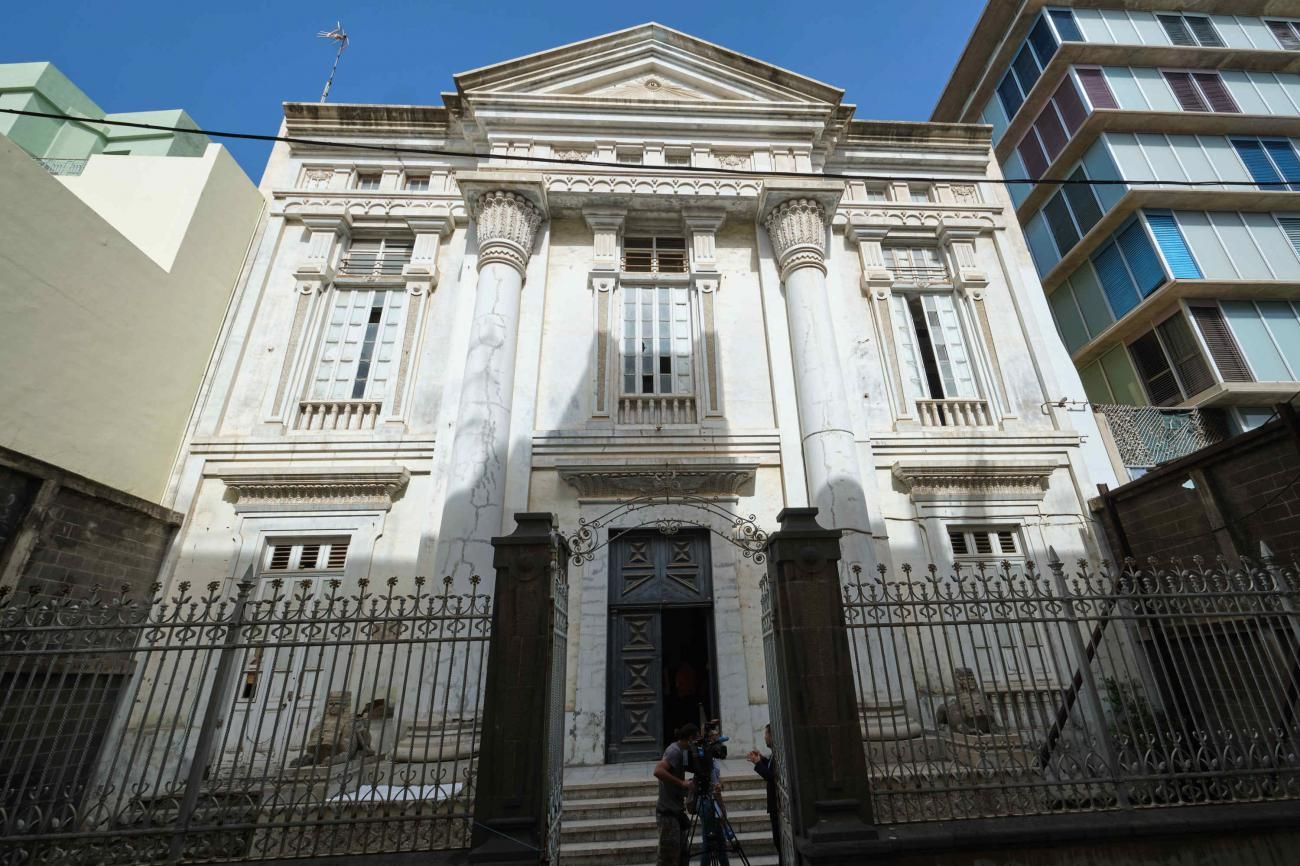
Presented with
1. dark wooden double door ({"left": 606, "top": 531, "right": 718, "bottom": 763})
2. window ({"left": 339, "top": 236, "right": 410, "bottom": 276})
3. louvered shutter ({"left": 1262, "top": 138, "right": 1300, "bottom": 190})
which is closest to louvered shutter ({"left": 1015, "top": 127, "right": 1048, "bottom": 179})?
louvered shutter ({"left": 1262, "top": 138, "right": 1300, "bottom": 190})

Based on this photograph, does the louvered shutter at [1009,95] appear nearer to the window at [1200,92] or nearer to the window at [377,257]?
the window at [1200,92]

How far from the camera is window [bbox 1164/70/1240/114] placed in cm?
1542

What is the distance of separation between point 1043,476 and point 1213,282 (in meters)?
7.47

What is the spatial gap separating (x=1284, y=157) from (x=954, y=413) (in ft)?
42.7

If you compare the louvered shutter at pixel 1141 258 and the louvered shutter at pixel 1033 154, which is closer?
the louvered shutter at pixel 1141 258

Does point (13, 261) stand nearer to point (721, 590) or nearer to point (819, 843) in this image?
point (721, 590)

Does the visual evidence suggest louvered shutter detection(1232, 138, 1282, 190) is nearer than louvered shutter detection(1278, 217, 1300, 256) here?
No

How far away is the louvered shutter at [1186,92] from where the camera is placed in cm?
1538

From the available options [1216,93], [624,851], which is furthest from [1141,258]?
[624,851]

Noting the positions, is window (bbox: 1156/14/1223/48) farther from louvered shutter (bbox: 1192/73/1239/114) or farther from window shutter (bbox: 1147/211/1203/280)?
window shutter (bbox: 1147/211/1203/280)

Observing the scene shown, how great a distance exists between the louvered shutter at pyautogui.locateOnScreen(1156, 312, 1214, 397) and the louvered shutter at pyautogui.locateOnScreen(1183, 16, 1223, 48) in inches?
351

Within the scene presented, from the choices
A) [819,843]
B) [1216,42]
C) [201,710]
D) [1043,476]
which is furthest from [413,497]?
[1216,42]

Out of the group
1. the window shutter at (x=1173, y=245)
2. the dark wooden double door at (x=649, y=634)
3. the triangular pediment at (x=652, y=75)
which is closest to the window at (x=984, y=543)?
the dark wooden double door at (x=649, y=634)

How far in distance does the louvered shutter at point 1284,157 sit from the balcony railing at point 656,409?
1634 cm
